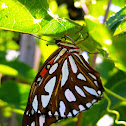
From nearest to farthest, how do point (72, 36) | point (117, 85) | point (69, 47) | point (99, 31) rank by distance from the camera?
1. point (99, 31)
2. point (72, 36)
3. point (69, 47)
4. point (117, 85)

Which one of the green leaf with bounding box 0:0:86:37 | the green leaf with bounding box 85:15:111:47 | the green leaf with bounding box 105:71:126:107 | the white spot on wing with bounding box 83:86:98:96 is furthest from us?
the green leaf with bounding box 105:71:126:107

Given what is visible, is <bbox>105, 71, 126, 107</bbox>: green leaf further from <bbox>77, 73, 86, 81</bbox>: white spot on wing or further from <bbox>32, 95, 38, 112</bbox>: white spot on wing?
<bbox>32, 95, 38, 112</bbox>: white spot on wing

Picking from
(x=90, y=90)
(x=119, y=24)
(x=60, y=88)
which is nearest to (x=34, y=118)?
(x=60, y=88)

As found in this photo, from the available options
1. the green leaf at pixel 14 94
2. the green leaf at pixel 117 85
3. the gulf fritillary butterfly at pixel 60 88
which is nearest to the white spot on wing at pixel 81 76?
the gulf fritillary butterfly at pixel 60 88

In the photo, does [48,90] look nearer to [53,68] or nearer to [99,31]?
[53,68]

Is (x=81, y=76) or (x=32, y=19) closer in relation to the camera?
(x=32, y=19)

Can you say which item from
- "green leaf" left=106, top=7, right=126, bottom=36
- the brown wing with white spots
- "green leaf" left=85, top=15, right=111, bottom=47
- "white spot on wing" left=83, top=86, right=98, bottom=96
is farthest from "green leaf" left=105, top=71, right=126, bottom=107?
"green leaf" left=85, top=15, right=111, bottom=47
